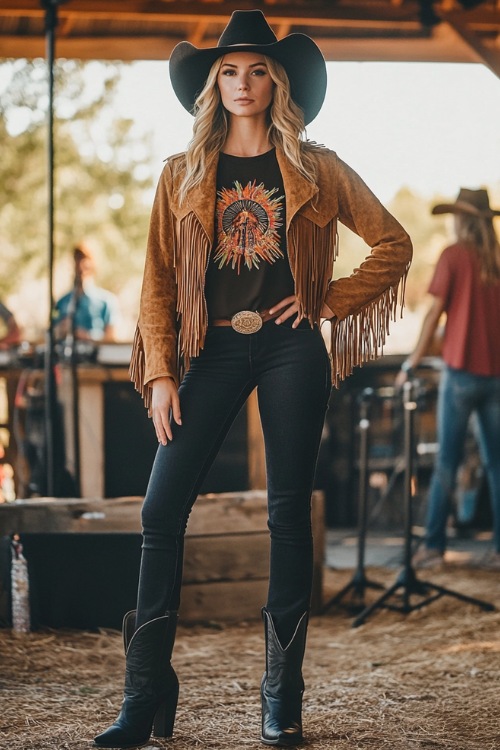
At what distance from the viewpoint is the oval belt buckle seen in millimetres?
2787

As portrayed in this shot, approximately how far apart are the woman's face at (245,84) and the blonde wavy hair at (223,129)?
21mm

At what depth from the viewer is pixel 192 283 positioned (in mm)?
2809

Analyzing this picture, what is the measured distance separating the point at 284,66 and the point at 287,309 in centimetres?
66

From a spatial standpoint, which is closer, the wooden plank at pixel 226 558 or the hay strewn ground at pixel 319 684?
the hay strewn ground at pixel 319 684

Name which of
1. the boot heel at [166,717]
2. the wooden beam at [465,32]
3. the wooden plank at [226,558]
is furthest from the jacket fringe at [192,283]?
the wooden beam at [465,32]

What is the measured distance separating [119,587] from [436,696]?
1.39 meters

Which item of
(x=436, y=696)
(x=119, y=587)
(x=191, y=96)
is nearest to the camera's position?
(x=191, y=96)

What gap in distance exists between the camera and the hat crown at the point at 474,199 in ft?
19.2

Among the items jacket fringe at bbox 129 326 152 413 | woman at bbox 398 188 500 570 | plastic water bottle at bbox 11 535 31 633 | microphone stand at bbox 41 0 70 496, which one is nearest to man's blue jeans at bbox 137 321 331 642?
jacket fringe at bbox 129 326 152 413

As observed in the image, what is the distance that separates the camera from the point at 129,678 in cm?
273

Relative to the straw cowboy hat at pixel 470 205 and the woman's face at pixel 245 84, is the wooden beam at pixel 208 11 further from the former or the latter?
the woman's face at pixel 245 84

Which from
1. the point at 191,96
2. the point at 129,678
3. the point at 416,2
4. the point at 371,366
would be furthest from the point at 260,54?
the point at 371,366

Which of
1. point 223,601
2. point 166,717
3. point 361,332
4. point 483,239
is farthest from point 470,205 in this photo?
point 166,717

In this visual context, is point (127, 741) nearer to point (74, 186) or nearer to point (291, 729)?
point (291, 729)
